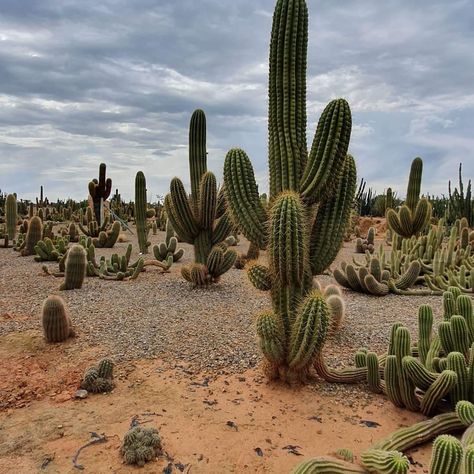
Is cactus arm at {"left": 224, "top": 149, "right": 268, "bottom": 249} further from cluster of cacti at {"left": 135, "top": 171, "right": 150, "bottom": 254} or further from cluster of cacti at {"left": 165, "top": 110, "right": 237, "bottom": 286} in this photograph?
cluster of cacti at {"left": 135, "top": 171, "right": 150, "bottom": 254}

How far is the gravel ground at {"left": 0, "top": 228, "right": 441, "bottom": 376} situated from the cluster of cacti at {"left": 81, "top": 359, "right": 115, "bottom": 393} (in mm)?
546

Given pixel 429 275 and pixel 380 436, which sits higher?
pixel 429 275

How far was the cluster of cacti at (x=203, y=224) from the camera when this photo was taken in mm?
8633

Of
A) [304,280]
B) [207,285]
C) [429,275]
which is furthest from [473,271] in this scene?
[304,280]

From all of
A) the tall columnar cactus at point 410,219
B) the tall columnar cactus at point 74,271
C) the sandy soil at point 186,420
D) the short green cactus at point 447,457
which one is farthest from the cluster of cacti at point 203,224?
the short green cactus at point 447,457

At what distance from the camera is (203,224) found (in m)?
8.97

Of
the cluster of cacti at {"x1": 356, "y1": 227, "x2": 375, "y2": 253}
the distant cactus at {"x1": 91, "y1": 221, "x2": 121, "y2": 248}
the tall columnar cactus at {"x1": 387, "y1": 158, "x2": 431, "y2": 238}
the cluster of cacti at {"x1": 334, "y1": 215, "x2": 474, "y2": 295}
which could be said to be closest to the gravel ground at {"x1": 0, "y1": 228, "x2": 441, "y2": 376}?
the cluster of cacti at {"x1": 334, "y1": 215, "x2": 474, "y2": 295}

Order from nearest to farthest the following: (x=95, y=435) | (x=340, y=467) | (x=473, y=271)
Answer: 1. (x=340, y=467)
2. (x=95, y=435)
3. (x=473, y=271)

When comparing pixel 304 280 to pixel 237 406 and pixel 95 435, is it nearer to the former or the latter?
pixel 237 406

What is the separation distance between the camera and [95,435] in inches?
143

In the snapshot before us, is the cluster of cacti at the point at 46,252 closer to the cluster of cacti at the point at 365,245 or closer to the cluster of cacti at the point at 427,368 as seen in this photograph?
the cluster of cacti at the point at 365,245

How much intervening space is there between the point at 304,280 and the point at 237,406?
1237mm

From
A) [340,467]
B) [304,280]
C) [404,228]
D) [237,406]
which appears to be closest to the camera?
[340,467]

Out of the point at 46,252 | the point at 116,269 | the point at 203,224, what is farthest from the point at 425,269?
the point at 46,252
